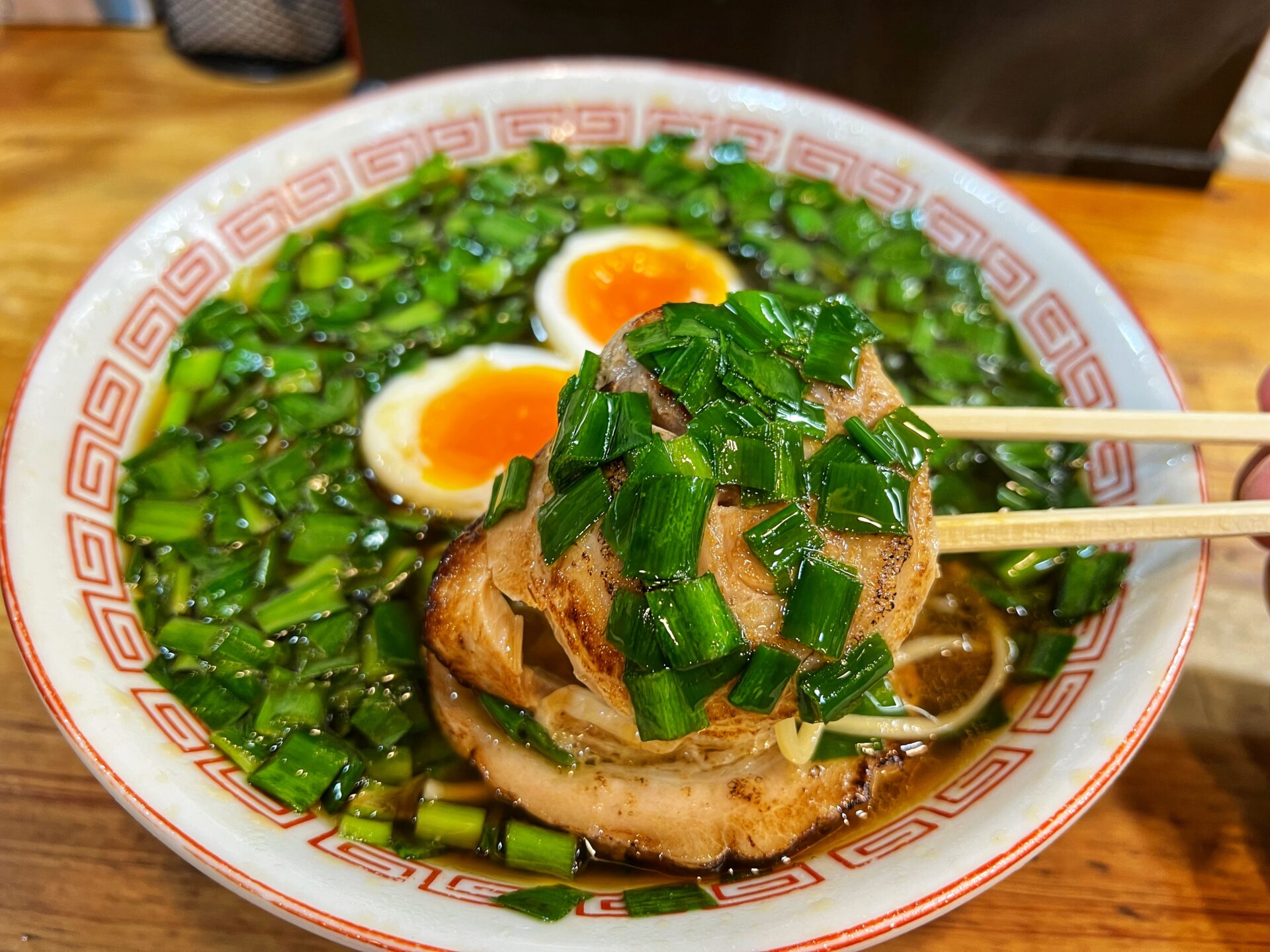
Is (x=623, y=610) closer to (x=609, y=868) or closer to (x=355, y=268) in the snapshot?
(x=609, y=868)

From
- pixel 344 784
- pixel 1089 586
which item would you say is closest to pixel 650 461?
pixel 344 784

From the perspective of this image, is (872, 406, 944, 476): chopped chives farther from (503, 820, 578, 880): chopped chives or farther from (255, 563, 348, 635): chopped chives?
(255, 563, 348, 635): chopped chives

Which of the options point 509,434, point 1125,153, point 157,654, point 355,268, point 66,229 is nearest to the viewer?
point 157,654

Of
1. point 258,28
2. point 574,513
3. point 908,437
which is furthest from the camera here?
point 258,28

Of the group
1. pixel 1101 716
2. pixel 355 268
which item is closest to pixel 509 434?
pixel 355 268

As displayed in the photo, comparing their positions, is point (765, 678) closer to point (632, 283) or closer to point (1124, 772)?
point (1124, 772)

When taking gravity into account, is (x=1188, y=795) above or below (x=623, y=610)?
below

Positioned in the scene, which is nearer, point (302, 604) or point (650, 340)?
point (650, 340)
